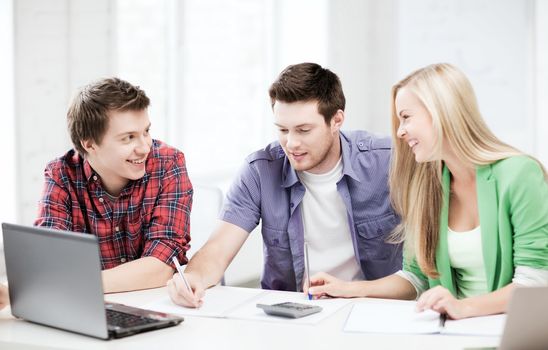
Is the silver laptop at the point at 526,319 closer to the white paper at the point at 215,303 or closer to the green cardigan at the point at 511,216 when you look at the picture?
the green cardigan at the point at 511,216

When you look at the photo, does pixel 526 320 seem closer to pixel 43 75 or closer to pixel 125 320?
pixel 125 320

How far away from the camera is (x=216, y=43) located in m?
4.77

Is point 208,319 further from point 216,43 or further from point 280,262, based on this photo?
point 216,43

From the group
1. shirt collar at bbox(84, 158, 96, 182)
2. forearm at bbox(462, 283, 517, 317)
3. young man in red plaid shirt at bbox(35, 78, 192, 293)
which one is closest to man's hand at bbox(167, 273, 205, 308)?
young man in red plaid shirt at bbox(35, 78, 192, 293)

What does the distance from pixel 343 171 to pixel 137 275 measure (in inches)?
29.1

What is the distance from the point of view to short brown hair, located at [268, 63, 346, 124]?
8.02 feet

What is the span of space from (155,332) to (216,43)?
323cm

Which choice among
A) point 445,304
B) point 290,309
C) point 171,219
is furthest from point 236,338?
point 171,219

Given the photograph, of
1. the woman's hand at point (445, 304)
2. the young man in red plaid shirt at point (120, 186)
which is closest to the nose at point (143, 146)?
the young man in red plaid shirt at point (120, 186)

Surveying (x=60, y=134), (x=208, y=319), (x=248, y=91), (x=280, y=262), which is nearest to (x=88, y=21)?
(x=60, y=134)

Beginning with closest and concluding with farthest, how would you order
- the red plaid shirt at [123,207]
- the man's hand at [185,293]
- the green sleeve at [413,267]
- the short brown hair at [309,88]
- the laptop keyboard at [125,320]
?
the laptop keyboard at [125,320] → the man's hand at [185,293] → the green sleeve at [413,267] → the red plaid shirt at [123,207] → the short brown hair at [309,88]

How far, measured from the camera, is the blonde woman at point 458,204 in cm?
194

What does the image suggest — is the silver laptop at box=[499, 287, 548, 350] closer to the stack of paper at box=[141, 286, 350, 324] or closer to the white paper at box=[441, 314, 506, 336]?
the white paper at box=[441, 314, 506, 336]

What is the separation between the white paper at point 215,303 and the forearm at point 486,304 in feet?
1.86
